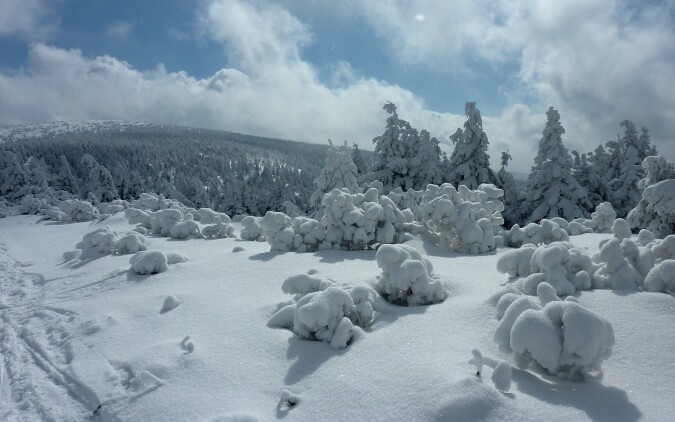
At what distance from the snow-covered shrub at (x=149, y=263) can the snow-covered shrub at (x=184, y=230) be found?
504 centimetres

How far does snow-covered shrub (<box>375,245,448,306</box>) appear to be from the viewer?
18.0 feet

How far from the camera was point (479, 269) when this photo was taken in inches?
295

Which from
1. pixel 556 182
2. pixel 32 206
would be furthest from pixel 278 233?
pixel 32 206

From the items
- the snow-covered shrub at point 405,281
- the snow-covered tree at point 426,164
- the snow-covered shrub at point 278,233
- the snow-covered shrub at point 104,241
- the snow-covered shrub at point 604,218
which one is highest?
the snow-covered tree at point 426,164

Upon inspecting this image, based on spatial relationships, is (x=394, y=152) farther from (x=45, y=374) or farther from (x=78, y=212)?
(x=45, y=374)

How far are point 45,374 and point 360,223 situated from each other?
7.12 m

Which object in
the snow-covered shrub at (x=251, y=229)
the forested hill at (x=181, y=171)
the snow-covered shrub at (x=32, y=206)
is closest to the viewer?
the snow-covered shrub at (x=251, y=229)

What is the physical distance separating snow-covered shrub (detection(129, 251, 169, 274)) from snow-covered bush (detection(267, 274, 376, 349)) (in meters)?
4.28

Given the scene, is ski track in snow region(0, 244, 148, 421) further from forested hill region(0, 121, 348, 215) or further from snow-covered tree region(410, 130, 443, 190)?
forested hill region(0, 121, 348, 215)

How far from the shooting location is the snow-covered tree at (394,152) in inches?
1073

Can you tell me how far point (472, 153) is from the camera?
25.9 meters

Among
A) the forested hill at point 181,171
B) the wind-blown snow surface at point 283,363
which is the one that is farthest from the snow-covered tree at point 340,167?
the forested hill at point 181,171

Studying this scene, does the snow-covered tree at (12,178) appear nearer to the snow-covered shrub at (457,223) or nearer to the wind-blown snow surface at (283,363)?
the wind-blown snow surface at (283,363)

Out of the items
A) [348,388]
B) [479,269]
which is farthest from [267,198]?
[348,388]
